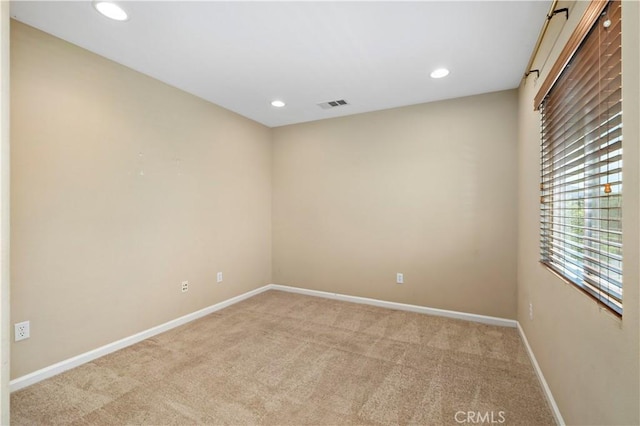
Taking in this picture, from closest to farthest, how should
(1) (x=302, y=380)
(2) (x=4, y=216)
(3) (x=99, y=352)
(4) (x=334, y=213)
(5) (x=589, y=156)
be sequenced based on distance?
(2) (x=4, y=216), (5) (x=589, y=156), (1) (x=302, y=380), (3) (x=99, y=352), (4) (x=334, y=213)

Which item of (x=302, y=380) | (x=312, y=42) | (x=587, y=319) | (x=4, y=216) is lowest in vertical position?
(x=302, y=380)

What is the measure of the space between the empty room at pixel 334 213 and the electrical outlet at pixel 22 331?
2 centimetres

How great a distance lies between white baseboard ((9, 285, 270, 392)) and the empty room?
2 centimetres

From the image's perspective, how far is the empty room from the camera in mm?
1401

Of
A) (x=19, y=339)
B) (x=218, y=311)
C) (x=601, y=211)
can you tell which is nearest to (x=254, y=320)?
(x=218, y=311)

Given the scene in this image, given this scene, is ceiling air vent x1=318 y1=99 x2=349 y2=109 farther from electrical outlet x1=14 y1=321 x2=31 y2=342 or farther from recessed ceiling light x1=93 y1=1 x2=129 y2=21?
electrical outlet x1=14 y1=321 x2=31 y2=342

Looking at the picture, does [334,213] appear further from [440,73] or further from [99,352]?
[99,352]

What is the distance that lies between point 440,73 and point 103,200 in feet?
10.6

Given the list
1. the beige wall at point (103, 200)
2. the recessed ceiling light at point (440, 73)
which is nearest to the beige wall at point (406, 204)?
the recessed ceiling light at point (440, 73)

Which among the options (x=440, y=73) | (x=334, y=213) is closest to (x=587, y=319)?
(x=440, y=73)

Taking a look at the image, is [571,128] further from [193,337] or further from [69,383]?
[69,383]

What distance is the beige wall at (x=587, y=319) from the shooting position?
97 cm

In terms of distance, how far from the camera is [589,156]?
141 cm

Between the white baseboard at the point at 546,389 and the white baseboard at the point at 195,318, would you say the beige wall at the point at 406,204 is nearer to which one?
the white baseboard at the point at 195,318
